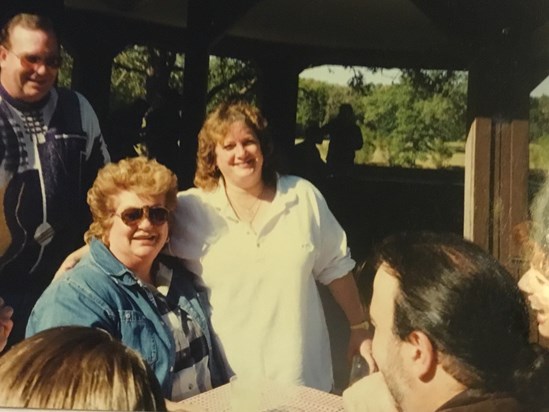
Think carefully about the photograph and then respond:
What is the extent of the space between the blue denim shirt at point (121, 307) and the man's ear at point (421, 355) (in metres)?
0.61

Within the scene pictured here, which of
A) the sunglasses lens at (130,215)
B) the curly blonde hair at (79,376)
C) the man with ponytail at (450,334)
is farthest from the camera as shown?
the sunglasses lens at (130,215)

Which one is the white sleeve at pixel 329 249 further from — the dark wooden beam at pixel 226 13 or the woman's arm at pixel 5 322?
the woman's arm at pixel 5 322

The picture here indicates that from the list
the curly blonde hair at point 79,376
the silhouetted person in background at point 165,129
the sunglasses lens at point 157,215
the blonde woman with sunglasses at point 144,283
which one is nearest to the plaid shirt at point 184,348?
the blonde woman with sunglasses at point 144,283

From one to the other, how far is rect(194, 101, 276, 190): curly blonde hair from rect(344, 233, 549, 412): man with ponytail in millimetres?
481

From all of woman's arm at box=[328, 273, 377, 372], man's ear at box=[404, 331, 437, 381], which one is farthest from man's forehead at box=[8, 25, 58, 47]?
man's ear at box=[404, 331, 437, 381]

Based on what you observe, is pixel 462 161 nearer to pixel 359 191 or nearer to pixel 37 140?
pixel 359 191

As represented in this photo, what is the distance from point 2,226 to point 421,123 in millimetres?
1400

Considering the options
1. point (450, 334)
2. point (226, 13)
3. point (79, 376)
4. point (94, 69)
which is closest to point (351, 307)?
point (450, 334)

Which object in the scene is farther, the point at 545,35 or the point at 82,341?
the point at 545,35

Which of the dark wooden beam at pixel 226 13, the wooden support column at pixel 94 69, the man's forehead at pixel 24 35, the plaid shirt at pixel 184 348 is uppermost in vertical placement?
the dark wooden beam at pixel 226 13

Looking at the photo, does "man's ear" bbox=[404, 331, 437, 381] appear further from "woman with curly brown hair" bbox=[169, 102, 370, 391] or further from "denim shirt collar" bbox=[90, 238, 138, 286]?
"denim shirt collar" bbox=[90, 238, 138, 286]

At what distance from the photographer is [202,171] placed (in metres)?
2.50

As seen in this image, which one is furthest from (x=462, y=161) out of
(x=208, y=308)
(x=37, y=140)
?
(x=37, y=140)

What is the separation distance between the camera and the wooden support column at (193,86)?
250 centimetres
